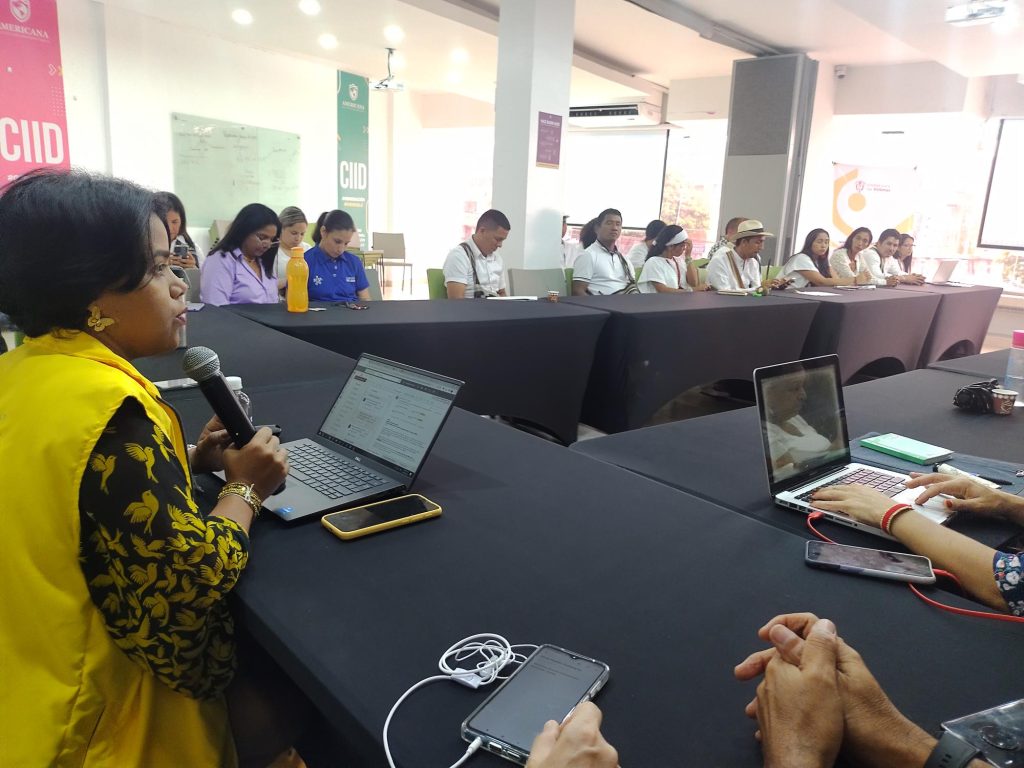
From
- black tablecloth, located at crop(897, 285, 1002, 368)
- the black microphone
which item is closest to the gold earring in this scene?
the black microphone

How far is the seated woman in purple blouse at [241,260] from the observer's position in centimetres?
316

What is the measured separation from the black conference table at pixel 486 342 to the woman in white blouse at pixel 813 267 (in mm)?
3039

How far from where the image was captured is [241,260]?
3236 millimetres

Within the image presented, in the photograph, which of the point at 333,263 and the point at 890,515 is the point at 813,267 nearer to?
the point at 333,263

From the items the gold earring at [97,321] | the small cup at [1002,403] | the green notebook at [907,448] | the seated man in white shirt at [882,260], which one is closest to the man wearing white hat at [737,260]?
the seated man in white shirt at [882,260]

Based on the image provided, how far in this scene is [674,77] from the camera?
8.23m

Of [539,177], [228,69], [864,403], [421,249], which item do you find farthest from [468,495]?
[421,249]

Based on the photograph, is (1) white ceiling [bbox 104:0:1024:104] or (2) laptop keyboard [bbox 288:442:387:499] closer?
(2) laptop keyboard [bbox 288:442:387:499]

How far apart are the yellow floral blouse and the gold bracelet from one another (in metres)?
0.13

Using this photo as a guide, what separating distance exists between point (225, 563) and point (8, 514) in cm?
22

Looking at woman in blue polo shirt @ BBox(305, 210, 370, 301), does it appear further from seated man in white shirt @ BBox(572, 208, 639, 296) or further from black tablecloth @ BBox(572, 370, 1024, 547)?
black tablecloth @ BBox(572, 370, 1024, 547)

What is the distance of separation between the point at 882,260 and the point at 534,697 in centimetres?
710

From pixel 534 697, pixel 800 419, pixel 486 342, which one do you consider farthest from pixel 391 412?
pixel 486 342

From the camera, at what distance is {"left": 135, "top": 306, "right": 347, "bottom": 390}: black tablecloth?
174cm
